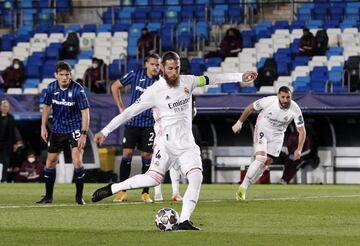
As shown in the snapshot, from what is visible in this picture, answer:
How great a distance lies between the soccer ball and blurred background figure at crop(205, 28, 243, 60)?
22.7 m

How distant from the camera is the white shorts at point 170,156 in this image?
13.4 meters

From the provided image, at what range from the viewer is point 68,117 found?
17.8m

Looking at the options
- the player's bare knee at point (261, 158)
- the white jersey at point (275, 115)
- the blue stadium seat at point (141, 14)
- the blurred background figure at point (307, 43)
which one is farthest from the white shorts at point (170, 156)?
the blue stadium seat at point (141, 14)

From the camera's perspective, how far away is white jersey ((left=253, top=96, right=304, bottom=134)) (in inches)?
830

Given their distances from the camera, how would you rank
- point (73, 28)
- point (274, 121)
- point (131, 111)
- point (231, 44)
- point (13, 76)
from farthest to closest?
point (73, 28) → point (13, 76) → point (231, 44) → point (274, 121) → point (131, 111)

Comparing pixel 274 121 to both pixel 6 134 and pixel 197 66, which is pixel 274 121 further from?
pixel 197 66

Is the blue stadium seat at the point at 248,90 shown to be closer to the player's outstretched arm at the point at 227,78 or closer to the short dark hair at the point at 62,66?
the short dark hair at the point at 62,66

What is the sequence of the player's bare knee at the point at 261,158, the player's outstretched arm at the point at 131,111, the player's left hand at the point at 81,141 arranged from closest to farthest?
1. the player's outstretched arm at the point at 131,111
2. the player's left hand at the point at 81,141
3. the player's bare knee at the point at 261,158

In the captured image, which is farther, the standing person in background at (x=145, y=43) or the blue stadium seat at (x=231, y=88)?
the standing person in background at (x=145, y=43)

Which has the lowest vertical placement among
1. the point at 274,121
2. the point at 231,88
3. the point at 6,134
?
the point at 6,134

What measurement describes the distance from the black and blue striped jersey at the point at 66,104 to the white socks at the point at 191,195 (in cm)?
494

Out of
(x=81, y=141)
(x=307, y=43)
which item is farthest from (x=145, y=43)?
(x=81, y=141)

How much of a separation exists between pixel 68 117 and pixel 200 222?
179 inches

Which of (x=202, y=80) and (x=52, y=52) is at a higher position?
(x=202, y=80)
